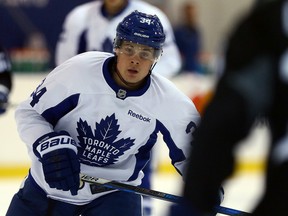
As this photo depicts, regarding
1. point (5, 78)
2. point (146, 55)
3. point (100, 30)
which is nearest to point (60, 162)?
point (146, 55)

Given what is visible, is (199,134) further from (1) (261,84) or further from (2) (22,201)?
(2) (22,201)

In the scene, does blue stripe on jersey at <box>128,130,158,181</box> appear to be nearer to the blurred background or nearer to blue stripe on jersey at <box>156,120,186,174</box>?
blue stripe on jersey at <box>156,120,186,174</box>

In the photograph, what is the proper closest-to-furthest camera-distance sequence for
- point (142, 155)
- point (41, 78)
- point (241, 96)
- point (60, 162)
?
point (241, 96) → point (60, 162) → point (142, 155) → point (41, 78)

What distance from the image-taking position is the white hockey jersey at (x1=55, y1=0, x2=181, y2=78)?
4.25 metres

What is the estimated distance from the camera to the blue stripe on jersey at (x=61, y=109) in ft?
8.86

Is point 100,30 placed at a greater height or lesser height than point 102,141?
lesser

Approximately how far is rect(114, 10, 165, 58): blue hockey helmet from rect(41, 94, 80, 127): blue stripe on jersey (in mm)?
239

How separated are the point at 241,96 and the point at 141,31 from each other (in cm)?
131

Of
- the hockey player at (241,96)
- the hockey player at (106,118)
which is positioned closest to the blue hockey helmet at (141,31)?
the hockey player at (106,118)

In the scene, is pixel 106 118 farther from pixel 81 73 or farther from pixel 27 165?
pixel 27 165

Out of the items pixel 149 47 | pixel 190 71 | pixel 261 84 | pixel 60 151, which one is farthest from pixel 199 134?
pixel 190 71

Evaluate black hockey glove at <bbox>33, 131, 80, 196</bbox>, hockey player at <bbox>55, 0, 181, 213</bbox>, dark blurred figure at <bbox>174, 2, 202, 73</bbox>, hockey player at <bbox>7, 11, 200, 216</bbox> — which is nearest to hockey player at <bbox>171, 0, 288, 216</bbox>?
black hockey glove at <bbox>33, 131, 80, 196</bbox>

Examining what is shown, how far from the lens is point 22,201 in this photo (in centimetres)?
277

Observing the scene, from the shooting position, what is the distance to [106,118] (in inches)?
107
